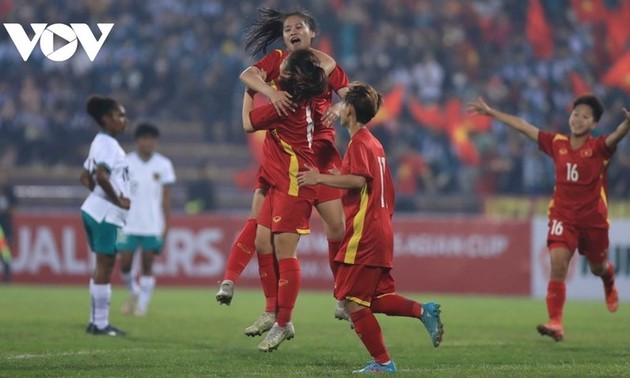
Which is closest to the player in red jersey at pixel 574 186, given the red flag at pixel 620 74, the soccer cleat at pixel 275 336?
the soccer cleat at pixel 275 336

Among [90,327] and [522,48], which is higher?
[522,48]

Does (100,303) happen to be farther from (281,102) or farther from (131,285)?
(281,102)

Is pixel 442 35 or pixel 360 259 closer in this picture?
pixel 360 259

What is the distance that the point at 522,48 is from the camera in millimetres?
30391

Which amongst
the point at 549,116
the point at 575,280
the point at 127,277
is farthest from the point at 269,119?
the point at 549,116

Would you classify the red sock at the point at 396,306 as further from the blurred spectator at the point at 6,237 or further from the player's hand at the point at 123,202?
the blurred spectator at the point at 6,237

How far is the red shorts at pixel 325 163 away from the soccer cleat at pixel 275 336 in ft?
3.60

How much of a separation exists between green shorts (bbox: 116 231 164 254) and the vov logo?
1250 centimetres

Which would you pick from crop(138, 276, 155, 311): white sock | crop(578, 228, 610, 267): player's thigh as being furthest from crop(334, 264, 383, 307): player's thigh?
crop(138, 276, 155, 311): white sock

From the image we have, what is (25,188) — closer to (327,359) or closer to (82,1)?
(82,1)

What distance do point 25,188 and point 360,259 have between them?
1899cm

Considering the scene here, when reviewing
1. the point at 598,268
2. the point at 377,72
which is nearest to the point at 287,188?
the point at 598,268

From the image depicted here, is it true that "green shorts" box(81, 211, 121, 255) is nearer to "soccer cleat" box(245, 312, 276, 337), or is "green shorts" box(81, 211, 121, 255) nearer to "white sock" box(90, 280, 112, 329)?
"white sock" box(90, 280, 112, 329)

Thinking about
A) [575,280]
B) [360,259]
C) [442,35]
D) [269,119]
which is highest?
[442,35]
